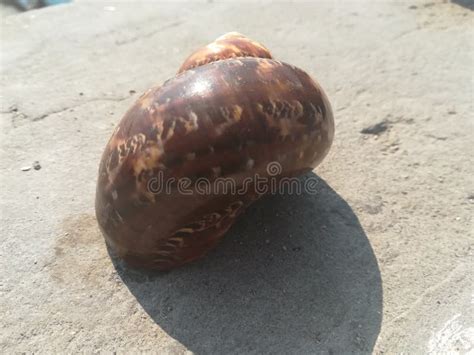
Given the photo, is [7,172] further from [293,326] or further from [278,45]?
[278,45]

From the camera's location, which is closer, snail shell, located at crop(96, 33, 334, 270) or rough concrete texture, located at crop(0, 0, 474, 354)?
snail shell, located at crop(96, 33, 334, 270)

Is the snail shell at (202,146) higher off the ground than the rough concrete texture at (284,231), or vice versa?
the snail shell at (202,146)

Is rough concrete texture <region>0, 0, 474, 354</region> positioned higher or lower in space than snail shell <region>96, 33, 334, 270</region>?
lower

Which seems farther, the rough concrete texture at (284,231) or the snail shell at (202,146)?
the rough concrete texture at (284,231)

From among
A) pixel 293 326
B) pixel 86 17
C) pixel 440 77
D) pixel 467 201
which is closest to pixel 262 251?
pixel 293 326
